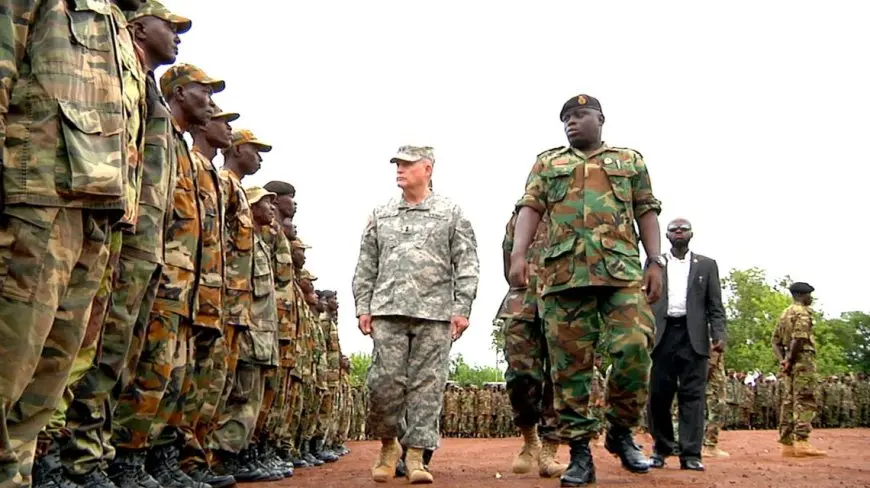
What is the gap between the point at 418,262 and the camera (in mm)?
7555

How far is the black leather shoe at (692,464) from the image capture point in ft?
27.1

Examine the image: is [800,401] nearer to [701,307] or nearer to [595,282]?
[701,307]

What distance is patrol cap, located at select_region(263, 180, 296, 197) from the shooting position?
1041 centimetres

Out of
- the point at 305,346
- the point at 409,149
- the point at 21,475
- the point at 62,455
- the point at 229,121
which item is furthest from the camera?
the point at 305,346

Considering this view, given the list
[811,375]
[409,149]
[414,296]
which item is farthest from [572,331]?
[811,375]

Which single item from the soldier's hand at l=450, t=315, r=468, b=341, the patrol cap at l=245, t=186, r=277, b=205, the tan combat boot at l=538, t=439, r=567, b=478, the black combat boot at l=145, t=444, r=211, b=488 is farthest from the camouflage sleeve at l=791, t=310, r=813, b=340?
the black combat boot at l=145, t=444, r=211, b=488

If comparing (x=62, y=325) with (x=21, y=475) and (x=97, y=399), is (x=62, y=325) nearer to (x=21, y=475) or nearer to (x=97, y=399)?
(x=21, y=475)

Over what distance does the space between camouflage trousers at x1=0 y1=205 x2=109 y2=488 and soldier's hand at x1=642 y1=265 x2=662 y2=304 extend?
3.94m

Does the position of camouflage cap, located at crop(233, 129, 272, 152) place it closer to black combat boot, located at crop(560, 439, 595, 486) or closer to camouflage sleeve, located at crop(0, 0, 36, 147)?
→ black combat boot, located at crop(560, 439, 595, 486)

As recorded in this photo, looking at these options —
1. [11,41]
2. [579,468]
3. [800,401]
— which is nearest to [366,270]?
[579,468]

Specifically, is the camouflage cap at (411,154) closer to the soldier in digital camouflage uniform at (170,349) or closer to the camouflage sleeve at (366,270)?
A: the camouflage sleeve at (366,270)

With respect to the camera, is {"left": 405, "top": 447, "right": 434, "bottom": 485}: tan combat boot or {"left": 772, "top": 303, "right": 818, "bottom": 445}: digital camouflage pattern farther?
{"left": 772, "top": 303, "right": 818, "bottom": 445}: digital camouflage pattern

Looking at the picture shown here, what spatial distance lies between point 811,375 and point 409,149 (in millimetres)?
7632

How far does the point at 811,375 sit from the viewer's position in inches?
512
